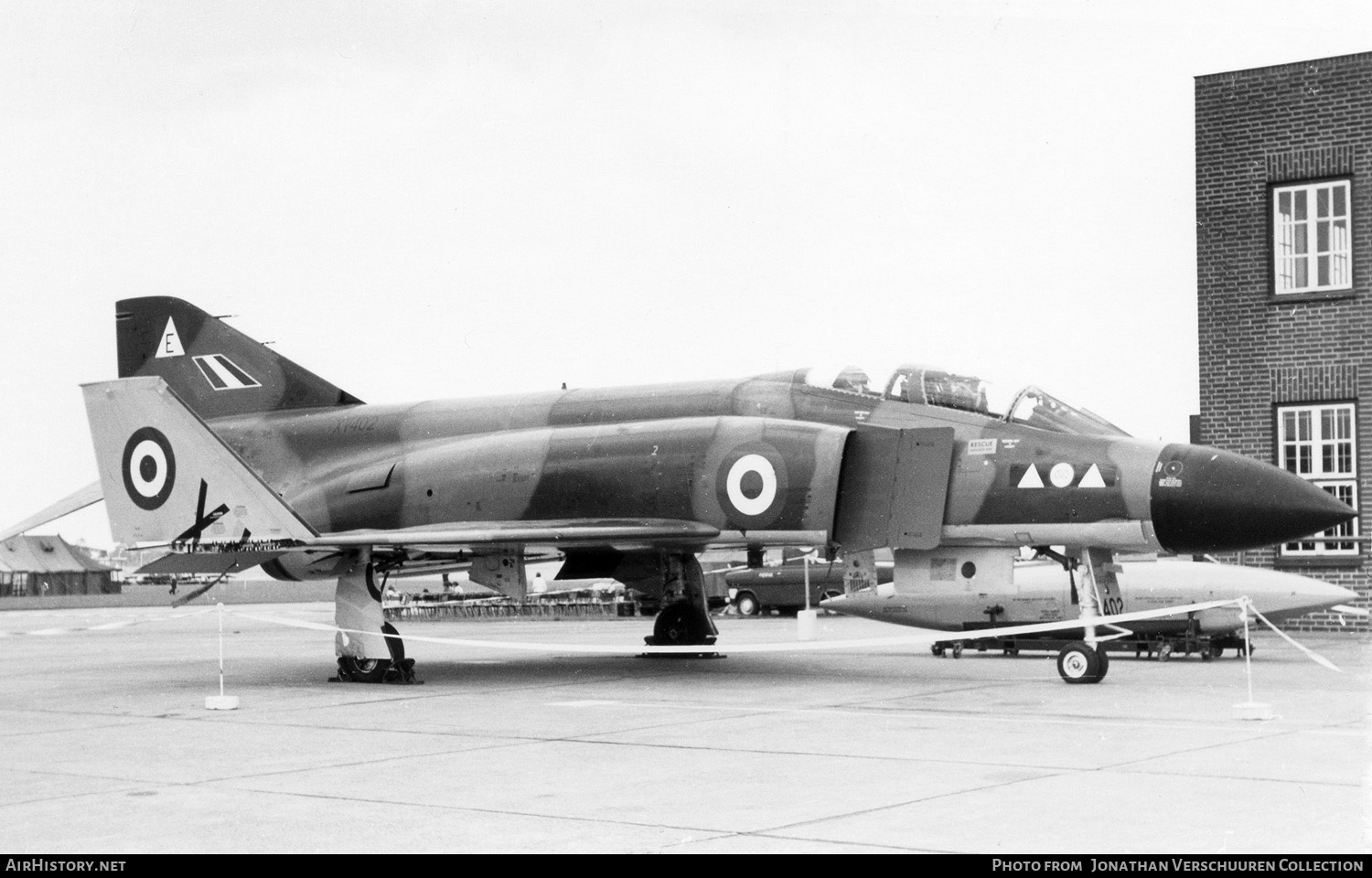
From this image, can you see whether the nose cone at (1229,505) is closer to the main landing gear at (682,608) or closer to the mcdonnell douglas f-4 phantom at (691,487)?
the mcdonnell douglas f-4 phantom at (691,487)

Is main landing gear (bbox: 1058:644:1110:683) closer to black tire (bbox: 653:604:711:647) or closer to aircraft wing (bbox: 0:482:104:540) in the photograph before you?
black tire (bbox: 653:604:711:647)

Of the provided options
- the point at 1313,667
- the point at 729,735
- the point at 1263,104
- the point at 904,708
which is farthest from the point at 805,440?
the point at 1263,104

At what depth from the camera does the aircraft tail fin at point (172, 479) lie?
13.5 m

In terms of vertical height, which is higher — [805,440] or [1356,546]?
[805,440]

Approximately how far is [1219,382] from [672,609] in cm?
834

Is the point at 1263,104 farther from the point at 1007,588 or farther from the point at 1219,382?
the point at 1007,588

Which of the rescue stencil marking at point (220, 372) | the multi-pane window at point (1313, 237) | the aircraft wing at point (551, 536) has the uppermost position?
the multi-pane window at point (1313, 237)

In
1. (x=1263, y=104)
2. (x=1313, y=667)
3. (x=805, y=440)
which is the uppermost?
(x=1263, y=104)

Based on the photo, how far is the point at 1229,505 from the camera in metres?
11.7

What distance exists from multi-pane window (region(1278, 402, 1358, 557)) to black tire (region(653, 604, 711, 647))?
8.12 m

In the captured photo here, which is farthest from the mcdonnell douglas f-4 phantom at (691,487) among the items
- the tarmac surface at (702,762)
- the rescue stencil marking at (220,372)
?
the rescue stencil marking at (220,372)

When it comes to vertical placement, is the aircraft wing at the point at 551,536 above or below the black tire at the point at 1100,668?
above

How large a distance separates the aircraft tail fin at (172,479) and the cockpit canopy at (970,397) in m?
5.22

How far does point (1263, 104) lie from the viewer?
19500mm
